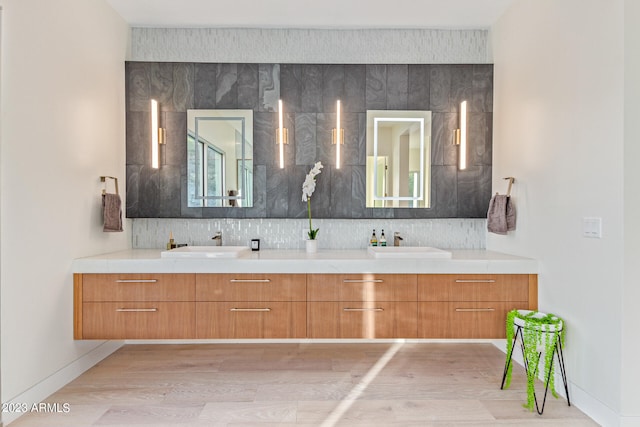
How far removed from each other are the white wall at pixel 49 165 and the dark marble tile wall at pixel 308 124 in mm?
309

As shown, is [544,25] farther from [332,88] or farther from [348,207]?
[348,207]

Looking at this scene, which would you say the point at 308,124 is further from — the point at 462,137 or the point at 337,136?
the point at 462,137

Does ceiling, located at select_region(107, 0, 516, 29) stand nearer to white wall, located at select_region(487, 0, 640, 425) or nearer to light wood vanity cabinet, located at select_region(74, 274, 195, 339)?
white wall, located at select_region(487, 0, 640, 425)

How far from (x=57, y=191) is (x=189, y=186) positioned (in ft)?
3.29

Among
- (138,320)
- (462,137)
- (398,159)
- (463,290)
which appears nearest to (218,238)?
(138,320)

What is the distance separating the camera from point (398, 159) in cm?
339

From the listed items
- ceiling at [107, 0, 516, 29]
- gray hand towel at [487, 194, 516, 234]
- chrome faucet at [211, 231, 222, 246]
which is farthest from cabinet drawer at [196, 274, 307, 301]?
ceiling at [107, 0, 516, 29]

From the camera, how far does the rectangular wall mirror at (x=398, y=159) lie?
3.38 m

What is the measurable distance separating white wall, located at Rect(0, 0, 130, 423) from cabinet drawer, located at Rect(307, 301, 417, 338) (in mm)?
1637

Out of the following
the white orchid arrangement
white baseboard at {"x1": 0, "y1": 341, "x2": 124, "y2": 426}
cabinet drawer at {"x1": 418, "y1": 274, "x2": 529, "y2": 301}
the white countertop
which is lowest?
white baseboard at {"x1": 0, "y1": 341, "x2": 124, "y2": 426}

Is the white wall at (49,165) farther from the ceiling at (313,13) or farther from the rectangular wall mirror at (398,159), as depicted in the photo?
the rectangular wall mirror at (398,159)

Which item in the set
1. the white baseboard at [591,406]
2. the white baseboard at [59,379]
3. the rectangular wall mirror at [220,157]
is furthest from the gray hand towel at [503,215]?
the white baseboard at [59,379]

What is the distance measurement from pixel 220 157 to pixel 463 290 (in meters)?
2.16

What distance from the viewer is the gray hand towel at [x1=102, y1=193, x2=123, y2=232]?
301 centimetres
